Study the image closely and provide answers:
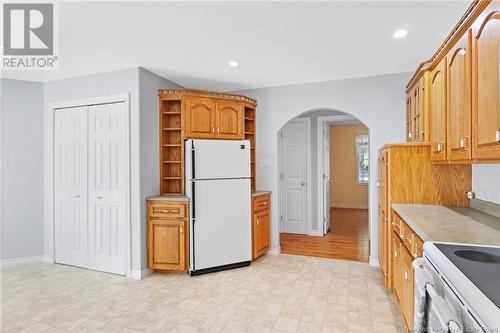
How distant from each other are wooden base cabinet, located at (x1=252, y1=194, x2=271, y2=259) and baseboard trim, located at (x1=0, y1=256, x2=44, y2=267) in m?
3.00

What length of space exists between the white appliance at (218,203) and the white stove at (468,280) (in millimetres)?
2358

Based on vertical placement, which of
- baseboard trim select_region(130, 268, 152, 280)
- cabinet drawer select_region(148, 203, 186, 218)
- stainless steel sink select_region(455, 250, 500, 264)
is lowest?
baseboard trim select_region(130, 268, 152, 280)

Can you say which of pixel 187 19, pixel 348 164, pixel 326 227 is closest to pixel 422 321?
pixel 187 19

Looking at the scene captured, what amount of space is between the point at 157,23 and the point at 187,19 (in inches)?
10.6

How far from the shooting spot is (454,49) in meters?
1.86

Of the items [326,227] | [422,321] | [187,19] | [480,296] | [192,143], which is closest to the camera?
[480,296]

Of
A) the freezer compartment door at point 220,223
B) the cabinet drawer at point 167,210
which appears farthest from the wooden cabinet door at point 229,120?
the cabinet drawer at point 167,210

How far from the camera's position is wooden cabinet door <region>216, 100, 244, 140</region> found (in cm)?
378

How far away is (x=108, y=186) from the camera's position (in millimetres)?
3367

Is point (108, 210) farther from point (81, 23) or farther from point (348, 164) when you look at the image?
point (348, 164)

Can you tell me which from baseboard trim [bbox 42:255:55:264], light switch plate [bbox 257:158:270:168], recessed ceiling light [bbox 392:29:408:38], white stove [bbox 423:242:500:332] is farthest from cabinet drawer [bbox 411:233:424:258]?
baseboard trim [bbox 42:255:55:264]

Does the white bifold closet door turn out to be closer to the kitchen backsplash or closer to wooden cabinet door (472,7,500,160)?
wooden cabinet door (472,7,500,160)

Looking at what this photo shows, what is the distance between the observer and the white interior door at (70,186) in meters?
3.52

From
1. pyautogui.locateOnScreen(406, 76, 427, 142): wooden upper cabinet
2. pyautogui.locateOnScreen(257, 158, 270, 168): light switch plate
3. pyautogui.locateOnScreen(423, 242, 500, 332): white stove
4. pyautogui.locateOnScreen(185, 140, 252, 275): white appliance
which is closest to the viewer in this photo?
pyautogui.locateOnScreen(423, 242, 500, 332): white stove
